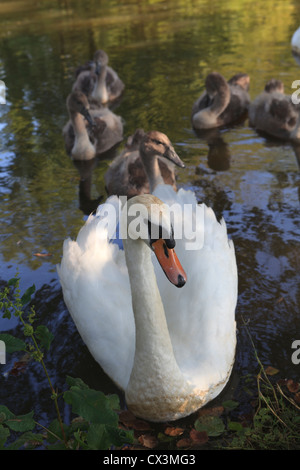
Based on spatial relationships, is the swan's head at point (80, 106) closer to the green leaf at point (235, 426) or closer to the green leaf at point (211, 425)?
the green leaf at point (211, 425)

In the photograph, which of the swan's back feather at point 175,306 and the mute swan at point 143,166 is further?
the mute swan at point 143,166

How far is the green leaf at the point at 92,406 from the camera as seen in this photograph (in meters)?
2.75

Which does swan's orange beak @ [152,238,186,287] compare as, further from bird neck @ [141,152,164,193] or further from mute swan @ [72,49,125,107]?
mute swan @ [72,49,125,107]

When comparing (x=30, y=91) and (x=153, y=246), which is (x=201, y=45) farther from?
(x=153, y=246)

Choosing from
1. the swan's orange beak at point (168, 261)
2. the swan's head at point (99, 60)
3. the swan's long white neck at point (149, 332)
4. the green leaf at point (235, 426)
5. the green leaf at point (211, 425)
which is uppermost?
the swan's orange beak at point (168, 261)

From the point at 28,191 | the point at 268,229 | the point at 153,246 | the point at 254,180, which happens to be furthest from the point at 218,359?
the point at 28,191

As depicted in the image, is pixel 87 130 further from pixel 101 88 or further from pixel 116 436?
pixel 116 436

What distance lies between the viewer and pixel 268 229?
6031 mm

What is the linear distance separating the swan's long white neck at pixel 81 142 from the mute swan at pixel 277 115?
2517mm

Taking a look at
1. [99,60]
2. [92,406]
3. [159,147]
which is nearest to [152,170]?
[159,147]

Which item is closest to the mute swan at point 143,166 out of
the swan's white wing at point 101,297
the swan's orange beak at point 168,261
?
the swan's white wing at point 101,297

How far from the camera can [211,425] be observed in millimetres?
3717

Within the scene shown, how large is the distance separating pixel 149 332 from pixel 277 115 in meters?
5.80

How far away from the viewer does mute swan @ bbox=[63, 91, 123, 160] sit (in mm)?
8367
